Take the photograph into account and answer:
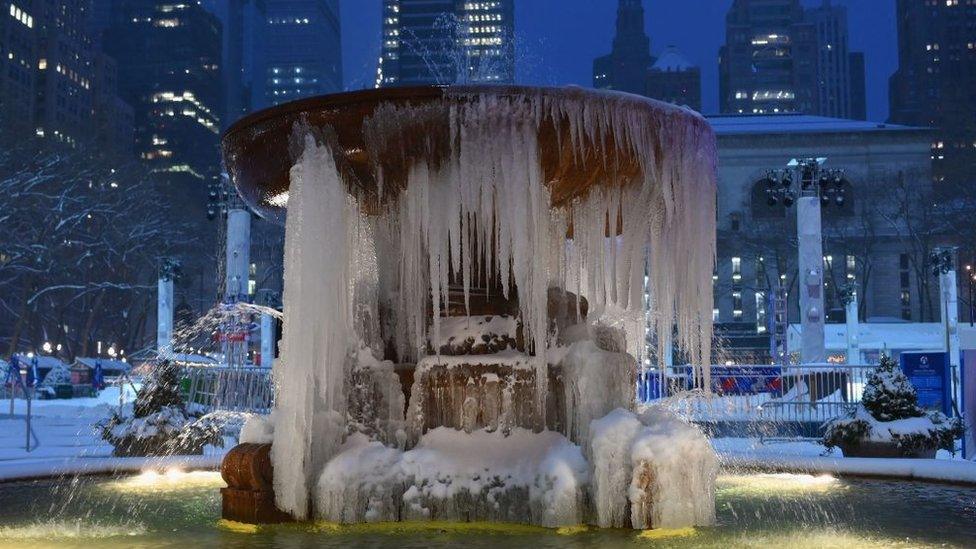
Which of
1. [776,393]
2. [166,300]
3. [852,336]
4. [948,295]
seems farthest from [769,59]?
[776,393]

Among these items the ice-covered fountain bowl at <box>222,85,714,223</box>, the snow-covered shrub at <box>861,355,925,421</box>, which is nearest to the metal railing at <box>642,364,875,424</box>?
the snow-covered shrub at <box>861,355,925,421</box>

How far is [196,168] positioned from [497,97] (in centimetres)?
10739

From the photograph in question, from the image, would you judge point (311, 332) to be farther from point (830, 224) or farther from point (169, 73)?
point (169, 73)

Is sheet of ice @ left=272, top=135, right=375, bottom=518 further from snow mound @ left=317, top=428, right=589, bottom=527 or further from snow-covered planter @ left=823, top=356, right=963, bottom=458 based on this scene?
snow-covered planter @ left=823, top=356, right=963, bottom=458

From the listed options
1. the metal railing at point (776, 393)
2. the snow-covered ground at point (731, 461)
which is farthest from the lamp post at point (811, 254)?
the snow-covered ground at point (731, 461)

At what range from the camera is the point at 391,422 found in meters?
8.56

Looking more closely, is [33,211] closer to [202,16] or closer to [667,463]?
[667,463]

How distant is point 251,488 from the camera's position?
313 inches

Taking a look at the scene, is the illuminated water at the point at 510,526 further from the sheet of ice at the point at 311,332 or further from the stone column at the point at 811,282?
the stone column at the point at 811,282

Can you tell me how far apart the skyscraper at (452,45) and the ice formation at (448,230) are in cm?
71

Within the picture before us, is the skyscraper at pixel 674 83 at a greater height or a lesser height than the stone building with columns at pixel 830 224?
greater

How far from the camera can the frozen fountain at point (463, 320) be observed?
7699mm

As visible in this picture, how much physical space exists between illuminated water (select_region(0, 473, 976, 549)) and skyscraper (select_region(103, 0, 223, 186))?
361ft

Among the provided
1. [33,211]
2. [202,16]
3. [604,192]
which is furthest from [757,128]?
[202,16]
